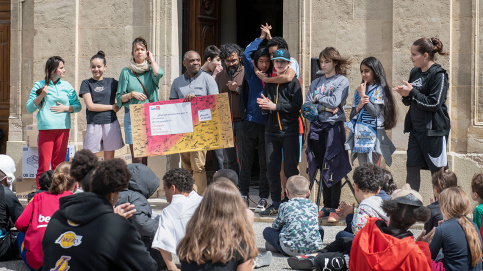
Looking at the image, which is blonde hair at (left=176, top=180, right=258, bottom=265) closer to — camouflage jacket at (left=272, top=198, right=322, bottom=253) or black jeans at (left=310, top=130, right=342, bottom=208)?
camouflage jacket at (left=272, top=198, right=322, bottom=253)

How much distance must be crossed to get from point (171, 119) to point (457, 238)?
447 centimetres

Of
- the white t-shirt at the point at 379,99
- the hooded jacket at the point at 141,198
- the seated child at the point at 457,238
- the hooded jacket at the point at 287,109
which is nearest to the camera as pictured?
the seated child at the point at 457,238

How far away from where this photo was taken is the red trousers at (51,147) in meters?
8.88

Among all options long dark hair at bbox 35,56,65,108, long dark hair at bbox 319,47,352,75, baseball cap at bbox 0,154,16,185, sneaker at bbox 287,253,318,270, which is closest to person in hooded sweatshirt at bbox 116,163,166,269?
sneaker at bbox 287,253,318,270

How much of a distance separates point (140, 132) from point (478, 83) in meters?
4.40

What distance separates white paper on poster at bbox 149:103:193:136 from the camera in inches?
342

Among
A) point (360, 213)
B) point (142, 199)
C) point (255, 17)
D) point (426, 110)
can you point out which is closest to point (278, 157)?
point (426, 110)

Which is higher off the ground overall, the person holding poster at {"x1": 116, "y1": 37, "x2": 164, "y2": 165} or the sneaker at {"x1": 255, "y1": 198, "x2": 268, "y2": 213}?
the person holding poster at {"x1": 116, "y1": 37, "x2": 164, "y2": 165}

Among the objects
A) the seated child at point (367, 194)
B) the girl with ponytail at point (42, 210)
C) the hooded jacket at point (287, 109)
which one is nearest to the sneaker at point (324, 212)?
the hooded jacket at point (287, 109)

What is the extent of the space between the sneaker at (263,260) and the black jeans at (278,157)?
1958 millimetres

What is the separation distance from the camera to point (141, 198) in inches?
226

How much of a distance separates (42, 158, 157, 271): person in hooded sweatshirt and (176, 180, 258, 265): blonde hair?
0.30 meters

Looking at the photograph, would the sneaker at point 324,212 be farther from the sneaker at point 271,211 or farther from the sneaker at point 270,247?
the sneaker at point 270,247

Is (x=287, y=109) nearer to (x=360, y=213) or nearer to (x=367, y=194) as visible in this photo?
(x=367, y=194)
